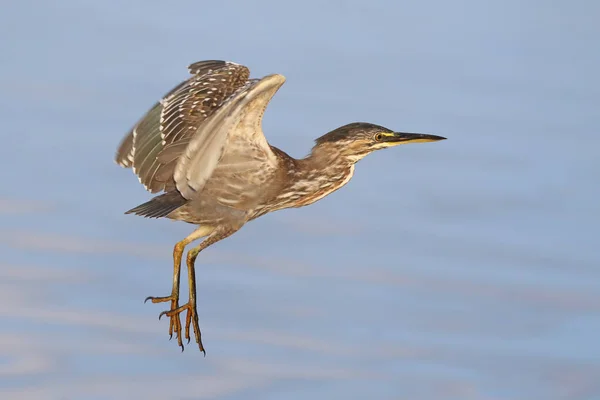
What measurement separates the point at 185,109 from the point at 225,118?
1.96 meters

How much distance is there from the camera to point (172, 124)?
13391mm

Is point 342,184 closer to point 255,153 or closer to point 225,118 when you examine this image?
point 255,153

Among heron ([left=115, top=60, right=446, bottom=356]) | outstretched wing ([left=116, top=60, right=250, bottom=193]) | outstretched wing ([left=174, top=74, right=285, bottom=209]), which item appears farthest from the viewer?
outstretched wing ([left=116, top=60, right=250, bottom=193])

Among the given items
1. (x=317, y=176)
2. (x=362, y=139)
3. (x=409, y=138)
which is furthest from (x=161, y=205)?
(x=409, y=138)

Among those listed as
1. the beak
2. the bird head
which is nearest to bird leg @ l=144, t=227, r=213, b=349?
the bird head

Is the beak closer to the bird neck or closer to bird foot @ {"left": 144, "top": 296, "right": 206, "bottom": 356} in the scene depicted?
the bird neck

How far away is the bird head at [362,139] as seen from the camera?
13.2 metres

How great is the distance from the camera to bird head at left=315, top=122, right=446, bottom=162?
13203 millimetres

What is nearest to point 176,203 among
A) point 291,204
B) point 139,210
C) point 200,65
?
point 139,210

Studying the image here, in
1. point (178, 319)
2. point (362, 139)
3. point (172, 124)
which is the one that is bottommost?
point (178, 319)

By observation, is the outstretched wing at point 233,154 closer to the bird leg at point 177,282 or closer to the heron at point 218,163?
the heron at point 218,163

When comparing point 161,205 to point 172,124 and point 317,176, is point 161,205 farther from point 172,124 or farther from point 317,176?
point 317,176

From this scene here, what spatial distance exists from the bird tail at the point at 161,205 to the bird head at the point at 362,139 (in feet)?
4.92

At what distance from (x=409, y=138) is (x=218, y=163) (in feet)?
6.57
